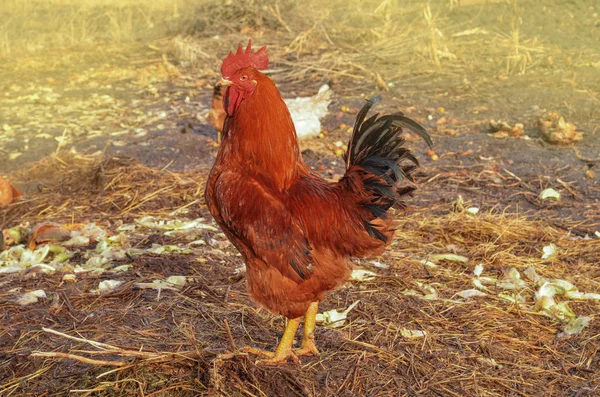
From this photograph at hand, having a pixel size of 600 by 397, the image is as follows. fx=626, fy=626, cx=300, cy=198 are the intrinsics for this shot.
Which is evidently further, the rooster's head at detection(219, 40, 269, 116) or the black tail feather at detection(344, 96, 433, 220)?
the rooster's head at detection(219, 40, 269, 116)

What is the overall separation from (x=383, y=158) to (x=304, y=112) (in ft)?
17.2

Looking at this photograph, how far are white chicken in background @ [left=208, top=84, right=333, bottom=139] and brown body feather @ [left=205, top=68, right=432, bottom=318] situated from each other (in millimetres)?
4055

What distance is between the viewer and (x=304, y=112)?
8.53 meters

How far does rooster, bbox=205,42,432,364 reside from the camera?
345 centimetres

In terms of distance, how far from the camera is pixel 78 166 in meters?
7.40

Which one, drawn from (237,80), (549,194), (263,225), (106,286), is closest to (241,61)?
(237,80)

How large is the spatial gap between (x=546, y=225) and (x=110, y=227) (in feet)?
13.2

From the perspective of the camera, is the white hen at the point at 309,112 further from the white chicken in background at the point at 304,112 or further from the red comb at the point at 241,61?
the red comb at the point at 241,61

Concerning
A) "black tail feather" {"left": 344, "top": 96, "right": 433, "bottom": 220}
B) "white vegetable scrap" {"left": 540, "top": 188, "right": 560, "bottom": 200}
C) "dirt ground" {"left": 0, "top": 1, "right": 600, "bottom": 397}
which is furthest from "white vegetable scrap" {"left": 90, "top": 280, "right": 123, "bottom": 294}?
"white vegetable scrap" {"left": 540, "top": 188, "right": 560, "bottom": 200}

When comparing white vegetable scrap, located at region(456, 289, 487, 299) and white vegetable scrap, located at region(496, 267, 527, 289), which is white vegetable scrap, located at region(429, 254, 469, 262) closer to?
white vegetable scrap, located at region(496, 267, 527, 289)

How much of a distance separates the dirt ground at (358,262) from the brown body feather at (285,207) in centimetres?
44

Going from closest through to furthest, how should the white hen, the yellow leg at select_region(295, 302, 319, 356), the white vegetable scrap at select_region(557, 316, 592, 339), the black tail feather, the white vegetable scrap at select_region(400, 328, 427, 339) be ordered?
1. the black tail feather
2. the yellow leg at select_region(295, 302, 319, 356)
3. the white vegetable scrap at select_region(400, 328, 427, 339)
4. the white vegetable scrap at select_region(557, 316, 592, 339)
5. the white hen

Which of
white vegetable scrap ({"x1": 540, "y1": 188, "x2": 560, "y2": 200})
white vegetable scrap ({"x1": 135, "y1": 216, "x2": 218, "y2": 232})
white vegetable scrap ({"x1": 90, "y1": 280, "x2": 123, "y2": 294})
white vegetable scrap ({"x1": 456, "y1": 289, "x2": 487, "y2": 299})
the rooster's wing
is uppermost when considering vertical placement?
the rooster's wing

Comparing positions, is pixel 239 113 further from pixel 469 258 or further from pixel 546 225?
pixel 546 225
